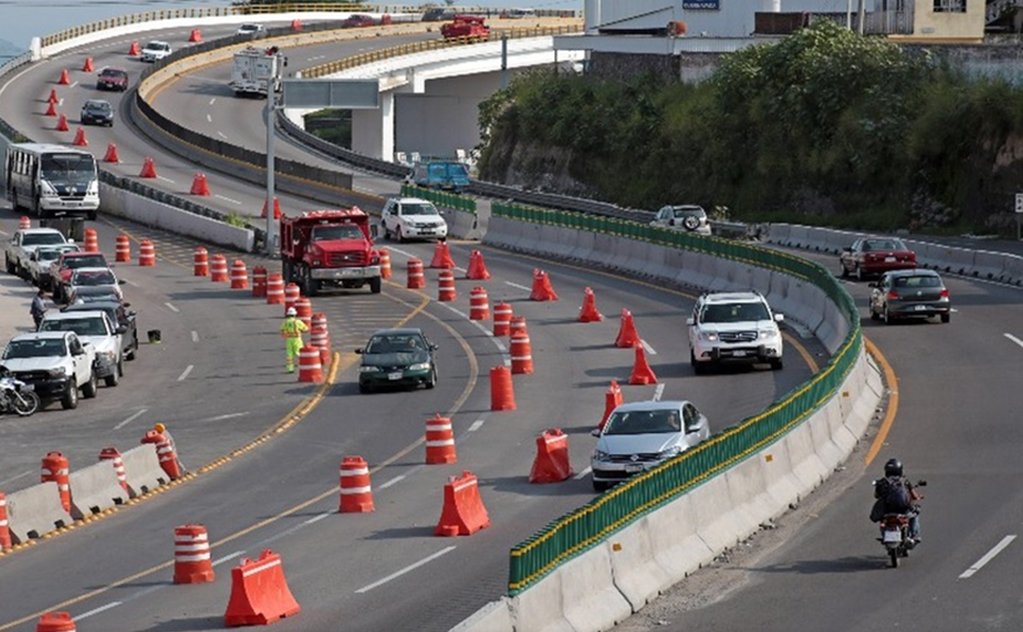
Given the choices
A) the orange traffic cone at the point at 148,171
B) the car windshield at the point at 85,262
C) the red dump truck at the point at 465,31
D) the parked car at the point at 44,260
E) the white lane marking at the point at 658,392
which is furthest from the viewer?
the red dump truck at the point at 465,31

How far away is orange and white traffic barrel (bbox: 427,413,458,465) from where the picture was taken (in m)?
33.5

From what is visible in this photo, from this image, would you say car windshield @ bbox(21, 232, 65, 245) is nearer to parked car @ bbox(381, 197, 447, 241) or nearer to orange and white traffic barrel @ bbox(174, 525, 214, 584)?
parked car @ bbox(381, 197, 447, 241)

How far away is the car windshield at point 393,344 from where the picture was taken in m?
43.1

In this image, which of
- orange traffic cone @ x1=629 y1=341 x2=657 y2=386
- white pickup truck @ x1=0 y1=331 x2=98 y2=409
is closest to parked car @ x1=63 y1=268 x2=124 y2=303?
white pickup truck @ x1=0 y1=331 x2=98 y2=409

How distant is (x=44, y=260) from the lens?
6462 centimetres

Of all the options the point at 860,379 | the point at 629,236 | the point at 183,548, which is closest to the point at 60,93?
the point at 629,236

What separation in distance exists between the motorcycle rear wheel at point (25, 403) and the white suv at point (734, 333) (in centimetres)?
1287

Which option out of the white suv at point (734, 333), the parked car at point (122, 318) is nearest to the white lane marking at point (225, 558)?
the white suv at point (734, 333)

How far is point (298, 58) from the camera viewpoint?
138125mm

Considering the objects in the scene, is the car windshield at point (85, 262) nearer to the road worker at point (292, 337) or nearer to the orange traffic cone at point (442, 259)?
the orange traffic cone at point (442, 259)

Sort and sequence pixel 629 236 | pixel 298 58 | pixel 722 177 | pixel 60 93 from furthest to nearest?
pixel 298 58, pixel 60 93, pixel 722 177, pixel 629 236

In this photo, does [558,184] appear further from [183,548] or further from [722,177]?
[183,548]

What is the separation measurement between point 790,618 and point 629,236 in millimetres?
43285

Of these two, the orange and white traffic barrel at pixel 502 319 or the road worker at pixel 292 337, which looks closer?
the road worker at pixel 292 337
